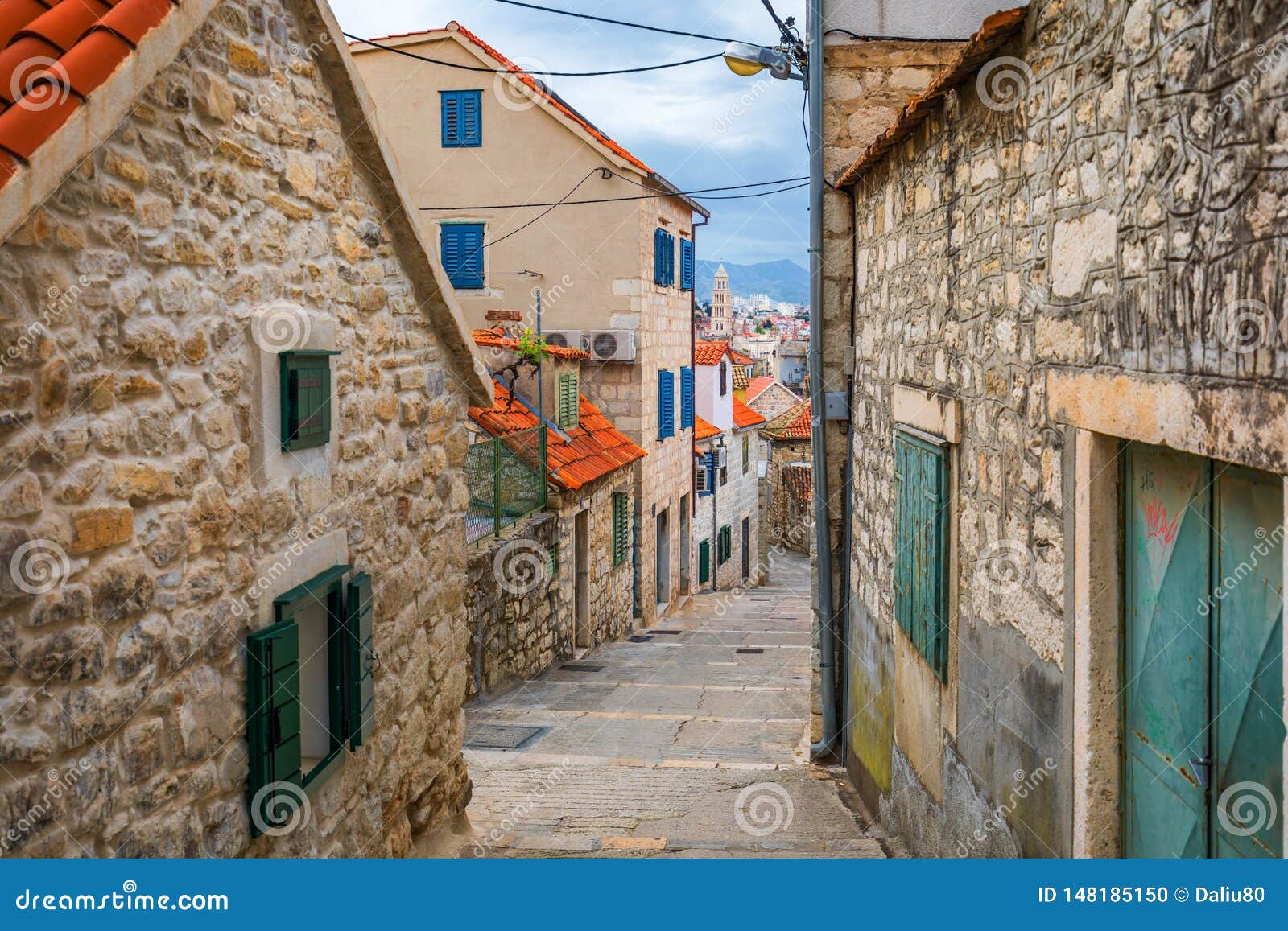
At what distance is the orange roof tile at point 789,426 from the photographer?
39.2 meters

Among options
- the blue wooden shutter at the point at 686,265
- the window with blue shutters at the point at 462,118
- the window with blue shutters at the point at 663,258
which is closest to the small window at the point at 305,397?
the window with blue shutters at the point at 462,118

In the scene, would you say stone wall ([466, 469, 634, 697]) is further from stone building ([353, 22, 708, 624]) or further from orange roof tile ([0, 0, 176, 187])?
orange roof tile ([0, 0, 176, 187])

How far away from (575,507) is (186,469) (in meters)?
11.2

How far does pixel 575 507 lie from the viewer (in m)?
14.9

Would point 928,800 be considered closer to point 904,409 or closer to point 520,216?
point 904,409

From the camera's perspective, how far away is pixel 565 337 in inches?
724

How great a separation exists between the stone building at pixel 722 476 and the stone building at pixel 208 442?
18.9 metres

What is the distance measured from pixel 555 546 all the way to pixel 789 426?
88.4 feet

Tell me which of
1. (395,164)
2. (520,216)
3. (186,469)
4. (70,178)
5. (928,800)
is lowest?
(928,800)

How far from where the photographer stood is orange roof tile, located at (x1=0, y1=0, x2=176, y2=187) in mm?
2809

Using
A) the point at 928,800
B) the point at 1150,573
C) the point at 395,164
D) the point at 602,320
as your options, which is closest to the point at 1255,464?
the point at 1150,573

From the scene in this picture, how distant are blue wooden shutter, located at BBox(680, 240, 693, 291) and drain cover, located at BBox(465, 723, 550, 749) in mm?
13673
